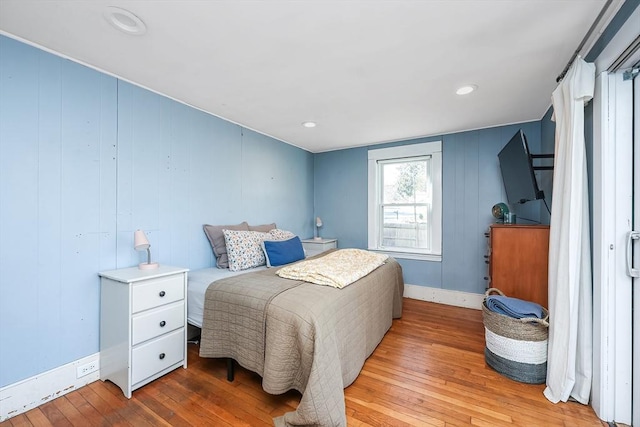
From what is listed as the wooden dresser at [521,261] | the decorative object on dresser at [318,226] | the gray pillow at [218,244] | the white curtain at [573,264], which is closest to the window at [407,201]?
the decorative object on dresser at [318,226]

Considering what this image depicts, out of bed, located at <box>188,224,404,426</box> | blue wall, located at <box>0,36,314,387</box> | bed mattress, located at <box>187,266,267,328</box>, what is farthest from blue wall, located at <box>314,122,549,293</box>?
blue wall, located at <box>0,36,314,387</box>

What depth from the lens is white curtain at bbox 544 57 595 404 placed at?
5.41ft

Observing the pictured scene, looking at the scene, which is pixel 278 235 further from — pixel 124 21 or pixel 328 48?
pixel 124 21

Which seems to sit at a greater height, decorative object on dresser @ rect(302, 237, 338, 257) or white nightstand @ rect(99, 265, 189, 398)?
decorative object on dresser @ rect(302, 237, 338, 257)

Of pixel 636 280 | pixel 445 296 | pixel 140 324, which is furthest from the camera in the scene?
pixel 445 296

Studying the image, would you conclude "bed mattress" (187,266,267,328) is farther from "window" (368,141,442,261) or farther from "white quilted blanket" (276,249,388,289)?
"window" (368,141,442,261)

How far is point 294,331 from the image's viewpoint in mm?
1587

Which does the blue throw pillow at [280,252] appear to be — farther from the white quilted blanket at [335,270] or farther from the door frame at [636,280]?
the door frame at [636,280]

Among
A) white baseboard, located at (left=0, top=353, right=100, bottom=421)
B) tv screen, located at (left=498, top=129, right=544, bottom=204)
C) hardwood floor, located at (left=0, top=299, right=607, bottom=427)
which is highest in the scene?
tv screen, located at (left=498, top=129, right=544, bottom=204)

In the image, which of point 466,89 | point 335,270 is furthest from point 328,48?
point 335,270

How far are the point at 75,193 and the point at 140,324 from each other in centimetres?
106

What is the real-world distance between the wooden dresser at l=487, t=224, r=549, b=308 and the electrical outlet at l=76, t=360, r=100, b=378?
3406 mm

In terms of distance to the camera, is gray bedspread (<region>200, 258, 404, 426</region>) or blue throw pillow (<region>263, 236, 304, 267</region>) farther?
blue throw pillow (<region>263, 236, 304, 267</region>)

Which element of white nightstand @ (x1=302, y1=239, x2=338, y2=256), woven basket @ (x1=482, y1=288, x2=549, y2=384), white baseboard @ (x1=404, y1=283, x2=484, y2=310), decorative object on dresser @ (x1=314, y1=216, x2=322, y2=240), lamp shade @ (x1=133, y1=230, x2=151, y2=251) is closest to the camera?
woven basket @ (x1=482, y1=288, x2=549, y2=384)
